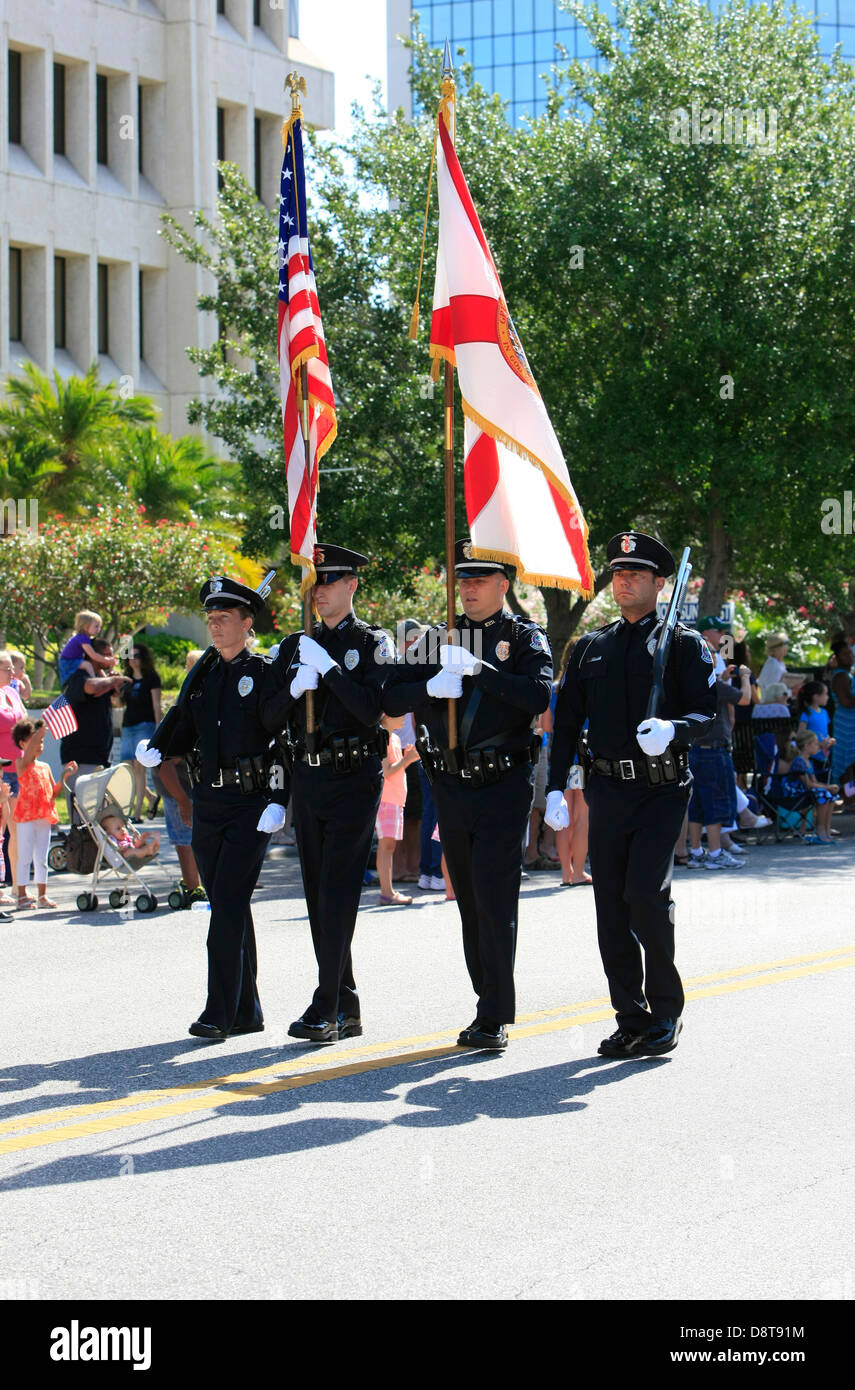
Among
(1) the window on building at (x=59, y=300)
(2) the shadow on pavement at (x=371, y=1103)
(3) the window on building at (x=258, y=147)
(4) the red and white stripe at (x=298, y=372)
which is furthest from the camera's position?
(3) the window on building at (x=258, y=147)

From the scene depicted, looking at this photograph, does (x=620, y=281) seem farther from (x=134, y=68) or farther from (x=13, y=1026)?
(x=134, y=68)

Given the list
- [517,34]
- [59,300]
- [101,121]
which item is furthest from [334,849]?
[517,34]

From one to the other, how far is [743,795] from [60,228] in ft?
108

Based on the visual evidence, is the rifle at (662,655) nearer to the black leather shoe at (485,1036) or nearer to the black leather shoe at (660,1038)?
the black leather shoe at (660,1038)

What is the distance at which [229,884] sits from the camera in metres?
7.27

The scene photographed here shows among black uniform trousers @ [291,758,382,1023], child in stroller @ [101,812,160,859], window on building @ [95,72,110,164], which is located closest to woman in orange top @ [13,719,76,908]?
child in stroller @ [101,812,160,859]

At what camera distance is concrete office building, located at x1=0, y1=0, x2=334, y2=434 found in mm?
42562

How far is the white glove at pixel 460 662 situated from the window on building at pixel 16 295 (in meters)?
38.9

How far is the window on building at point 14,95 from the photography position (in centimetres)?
4262

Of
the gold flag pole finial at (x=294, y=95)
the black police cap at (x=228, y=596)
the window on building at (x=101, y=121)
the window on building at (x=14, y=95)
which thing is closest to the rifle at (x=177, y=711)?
the black police cap at (x=228, y=596)

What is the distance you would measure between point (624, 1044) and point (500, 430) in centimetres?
273

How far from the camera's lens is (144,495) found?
32.1 meters

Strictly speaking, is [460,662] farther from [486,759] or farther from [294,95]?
[294,95]

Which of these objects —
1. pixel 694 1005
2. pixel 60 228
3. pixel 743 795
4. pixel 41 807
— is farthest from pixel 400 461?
pixel 60 228
